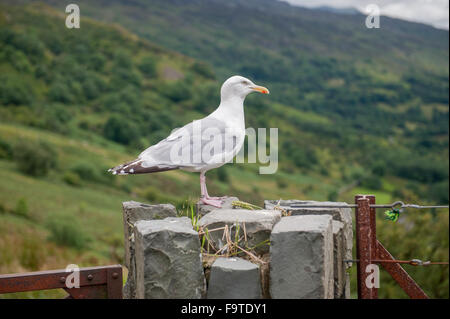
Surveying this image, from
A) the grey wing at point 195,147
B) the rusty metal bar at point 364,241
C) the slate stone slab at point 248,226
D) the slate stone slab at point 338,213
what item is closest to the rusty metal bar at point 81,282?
the slate stone slab at point 248,226

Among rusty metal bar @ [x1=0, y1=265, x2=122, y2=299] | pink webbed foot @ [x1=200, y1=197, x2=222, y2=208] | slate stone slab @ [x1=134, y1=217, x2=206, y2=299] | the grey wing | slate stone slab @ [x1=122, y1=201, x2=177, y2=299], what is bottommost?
rusty metal bar @ [x1=0, y1=265, x2=122, y2=299]

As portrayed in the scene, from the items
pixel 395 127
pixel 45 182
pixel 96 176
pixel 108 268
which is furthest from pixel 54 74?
pixel 108 268

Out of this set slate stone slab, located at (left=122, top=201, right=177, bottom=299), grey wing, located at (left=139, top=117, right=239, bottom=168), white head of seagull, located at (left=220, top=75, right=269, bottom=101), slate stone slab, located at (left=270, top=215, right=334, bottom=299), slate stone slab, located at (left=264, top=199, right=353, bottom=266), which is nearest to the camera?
slate stone slab, located at (left=270, top=215, right=334, bottom=299)

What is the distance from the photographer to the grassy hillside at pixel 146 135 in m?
33.5

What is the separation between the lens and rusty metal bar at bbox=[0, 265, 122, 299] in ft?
16.8

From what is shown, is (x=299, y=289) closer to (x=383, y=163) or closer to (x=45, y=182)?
(x=45, y=182)

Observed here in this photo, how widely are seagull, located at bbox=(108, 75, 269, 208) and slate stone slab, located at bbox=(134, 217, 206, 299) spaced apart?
4.22ft

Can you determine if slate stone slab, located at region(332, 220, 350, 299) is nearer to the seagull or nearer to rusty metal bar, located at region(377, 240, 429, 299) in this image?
Answer: rusty metal bar, located at region(377, 240, 429, 299)

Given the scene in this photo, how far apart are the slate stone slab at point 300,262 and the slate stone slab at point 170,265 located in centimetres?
65

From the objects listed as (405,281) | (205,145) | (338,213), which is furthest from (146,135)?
(405,281)

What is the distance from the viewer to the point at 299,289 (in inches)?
180

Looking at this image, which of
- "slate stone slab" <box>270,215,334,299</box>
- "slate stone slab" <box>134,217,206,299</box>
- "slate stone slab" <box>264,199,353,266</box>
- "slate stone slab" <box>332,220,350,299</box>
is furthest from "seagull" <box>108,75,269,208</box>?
"slate stone slab" <box>270,215,334,299</box>

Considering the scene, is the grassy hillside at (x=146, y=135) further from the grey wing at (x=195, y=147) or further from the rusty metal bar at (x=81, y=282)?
the rusty metal bar at (x=81, y=282)

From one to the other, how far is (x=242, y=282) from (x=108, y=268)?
1410 mm
